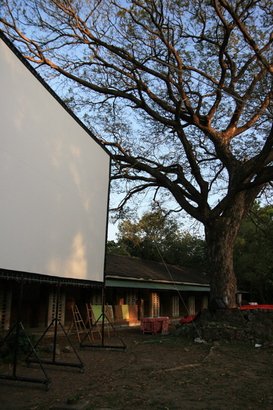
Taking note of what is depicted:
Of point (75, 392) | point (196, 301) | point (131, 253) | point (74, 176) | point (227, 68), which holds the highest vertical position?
point (227, 68)

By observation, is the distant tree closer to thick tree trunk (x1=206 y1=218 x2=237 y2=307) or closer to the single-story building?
the single-story building

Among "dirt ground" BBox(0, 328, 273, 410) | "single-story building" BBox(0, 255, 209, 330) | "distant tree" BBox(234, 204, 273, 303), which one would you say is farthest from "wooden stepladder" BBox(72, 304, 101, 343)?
"distant tree" BBox(234, 204, 273, 303)

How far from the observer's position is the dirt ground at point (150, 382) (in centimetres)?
590

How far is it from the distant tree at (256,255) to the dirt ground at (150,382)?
18673 mm

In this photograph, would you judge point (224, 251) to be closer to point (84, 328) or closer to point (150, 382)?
point (84, 328)

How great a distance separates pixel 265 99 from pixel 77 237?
30.8 feet

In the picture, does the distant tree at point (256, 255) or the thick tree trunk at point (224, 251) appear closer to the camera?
the thick tree trunk at point (224, 251)

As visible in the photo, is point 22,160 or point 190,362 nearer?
point 22,160

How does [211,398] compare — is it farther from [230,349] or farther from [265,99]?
Result: [265,99]

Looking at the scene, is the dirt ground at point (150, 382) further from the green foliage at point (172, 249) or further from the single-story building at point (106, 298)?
the green foliage at point (172, 249)

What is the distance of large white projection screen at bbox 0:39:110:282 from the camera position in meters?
6.55

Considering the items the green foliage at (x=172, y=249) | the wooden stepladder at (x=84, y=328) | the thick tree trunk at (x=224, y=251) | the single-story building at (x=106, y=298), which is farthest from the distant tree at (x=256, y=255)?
the wooden stepladder at (x=84, y=328)

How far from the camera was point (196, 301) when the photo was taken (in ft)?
103

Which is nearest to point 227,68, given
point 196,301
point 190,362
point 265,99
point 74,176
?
point 265,99
